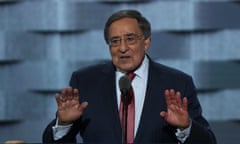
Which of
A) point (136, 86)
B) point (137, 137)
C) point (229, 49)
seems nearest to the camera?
point (137, 137)

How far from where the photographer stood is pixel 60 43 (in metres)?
2.47

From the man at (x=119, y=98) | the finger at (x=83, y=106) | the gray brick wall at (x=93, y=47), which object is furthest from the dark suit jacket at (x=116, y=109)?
the gray brick wall at (x=93, y=47)

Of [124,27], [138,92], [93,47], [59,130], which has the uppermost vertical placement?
[124,27]

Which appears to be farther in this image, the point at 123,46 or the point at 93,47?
the point at 93,47

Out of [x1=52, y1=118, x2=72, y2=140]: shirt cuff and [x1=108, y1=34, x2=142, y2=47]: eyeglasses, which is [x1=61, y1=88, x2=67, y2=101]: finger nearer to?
[x1=52, y1=118, x2=72, y2=140]: shirt cuff

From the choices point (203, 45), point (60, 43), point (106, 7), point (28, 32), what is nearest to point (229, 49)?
point (203, 45)

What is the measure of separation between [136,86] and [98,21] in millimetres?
634

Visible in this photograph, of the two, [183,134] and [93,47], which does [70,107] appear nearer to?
[183,134]

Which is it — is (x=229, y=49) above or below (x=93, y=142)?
Answer: above

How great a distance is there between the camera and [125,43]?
1.86 metres

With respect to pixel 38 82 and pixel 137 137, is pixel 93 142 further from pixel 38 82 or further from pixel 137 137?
pixel 38 82

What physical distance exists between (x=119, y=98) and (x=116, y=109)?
0.06 meters

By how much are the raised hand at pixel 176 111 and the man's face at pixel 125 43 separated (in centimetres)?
29

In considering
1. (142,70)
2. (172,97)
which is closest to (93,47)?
(142,70)
